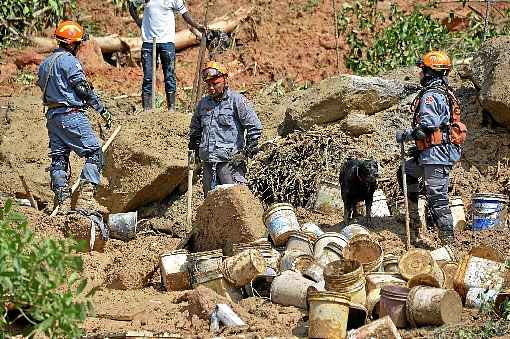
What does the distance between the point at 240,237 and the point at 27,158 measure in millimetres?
4235

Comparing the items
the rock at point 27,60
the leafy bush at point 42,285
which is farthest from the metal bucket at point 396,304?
the rock at point 27,60

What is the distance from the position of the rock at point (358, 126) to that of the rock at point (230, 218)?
9.76 feet

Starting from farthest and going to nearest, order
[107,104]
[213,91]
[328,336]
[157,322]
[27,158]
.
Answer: [107,104] → [27,158] → [213,91] → [157,322] → [328,336]

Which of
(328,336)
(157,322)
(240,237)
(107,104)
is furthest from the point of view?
(107,104)

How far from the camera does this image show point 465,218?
11586 mm

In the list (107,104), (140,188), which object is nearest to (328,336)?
(140,188)

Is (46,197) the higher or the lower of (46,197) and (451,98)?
the lower

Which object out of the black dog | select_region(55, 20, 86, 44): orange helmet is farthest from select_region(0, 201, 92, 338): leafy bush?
the black dog

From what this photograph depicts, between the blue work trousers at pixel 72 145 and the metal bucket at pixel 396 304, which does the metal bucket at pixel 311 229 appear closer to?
the metal bucket at pixel 396 304

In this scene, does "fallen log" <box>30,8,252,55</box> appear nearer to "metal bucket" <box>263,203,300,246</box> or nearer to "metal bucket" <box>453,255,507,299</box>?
"metal bucket" <box>263,203,300,246</box>

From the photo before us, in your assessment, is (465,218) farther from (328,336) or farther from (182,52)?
(182,52)

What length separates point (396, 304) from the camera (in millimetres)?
8328

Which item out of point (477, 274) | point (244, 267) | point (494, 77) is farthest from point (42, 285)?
point (494, 77)

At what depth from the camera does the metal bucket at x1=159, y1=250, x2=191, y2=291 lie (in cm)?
1000
